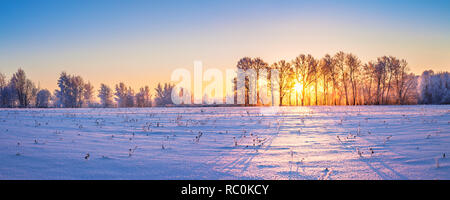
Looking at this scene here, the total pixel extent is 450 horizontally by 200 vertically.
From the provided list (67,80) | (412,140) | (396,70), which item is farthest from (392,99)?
(67,80)

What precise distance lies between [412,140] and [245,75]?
41.0m

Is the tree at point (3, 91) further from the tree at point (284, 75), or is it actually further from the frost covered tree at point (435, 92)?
the frost covered tree at point (435, 92)

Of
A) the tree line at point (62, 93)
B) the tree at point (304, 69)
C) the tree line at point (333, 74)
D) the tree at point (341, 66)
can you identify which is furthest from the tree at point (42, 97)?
the tree at point (341, 66)

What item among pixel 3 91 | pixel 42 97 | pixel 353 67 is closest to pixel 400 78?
pixel 353 67

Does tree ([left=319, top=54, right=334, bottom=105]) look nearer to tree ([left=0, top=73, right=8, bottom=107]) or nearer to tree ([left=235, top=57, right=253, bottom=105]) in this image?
tree ([left=235, top=57, right=253, bottom=105])

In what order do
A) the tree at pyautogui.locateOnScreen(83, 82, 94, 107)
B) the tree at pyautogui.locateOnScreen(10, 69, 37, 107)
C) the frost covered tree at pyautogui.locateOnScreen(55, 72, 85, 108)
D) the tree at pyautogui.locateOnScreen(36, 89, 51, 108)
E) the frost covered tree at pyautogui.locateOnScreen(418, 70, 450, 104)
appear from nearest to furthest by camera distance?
1. the frost covered tree at pyautogui.locateOnScreen(418, 70, 450, 104)
2. the tree at pyautogui.locateOnScreen(10, 69, 37, 107)
3. the frost covered tree at pyautogui.locateOnScreen(55, 72, 85, 108)
4. the tree at pyautogui.locateOnScreen(36, 89, 51, 108)
5. the tree at pyautogui.locateOnScreen(83, 82, 94, 107)

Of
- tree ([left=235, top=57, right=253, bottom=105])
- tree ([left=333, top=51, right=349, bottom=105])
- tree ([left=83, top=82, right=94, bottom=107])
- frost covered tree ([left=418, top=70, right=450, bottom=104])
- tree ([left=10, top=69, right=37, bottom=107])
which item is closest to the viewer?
tree ([left=235, top=57, right=253, bottom=105])

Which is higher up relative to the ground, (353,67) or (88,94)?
(353,67)

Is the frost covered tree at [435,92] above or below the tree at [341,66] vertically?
below

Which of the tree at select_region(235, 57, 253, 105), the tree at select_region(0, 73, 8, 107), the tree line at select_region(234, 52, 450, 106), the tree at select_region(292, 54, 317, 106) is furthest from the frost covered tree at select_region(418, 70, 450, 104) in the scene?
the tree at select_region(0, 73, 8, 107)

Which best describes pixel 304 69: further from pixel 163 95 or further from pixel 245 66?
pixel 163 95

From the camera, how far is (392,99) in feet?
169

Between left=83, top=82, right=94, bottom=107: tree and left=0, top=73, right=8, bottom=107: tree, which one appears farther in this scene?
left=83, top=82, right=94, bottom=107: tree
